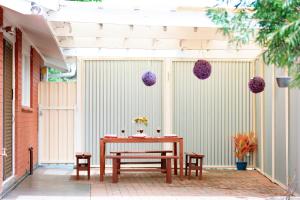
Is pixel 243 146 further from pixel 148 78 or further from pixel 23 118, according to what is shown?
pixel 23 118

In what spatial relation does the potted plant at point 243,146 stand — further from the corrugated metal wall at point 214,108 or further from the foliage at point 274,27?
the foliage at point 274,27

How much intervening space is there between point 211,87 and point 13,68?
4.51m

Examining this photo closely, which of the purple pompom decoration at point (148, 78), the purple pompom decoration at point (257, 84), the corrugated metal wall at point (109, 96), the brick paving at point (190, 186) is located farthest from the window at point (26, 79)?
the purple pompom decoration at point (257, 84)

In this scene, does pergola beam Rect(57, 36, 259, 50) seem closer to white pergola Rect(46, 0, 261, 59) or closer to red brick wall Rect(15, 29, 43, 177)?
white pergola Rect(46, 0, 261, 59)

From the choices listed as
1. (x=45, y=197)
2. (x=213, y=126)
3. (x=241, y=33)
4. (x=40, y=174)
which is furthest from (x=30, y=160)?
(x=241, y=33)

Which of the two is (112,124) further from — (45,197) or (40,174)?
(45,197)

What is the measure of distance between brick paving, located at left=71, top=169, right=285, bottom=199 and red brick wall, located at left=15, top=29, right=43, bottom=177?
39.7 inches

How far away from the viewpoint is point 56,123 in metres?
12.7

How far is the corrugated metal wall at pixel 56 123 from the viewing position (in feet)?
41.5

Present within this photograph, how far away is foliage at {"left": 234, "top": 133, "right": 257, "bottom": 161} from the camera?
12.1m

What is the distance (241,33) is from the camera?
165 inches

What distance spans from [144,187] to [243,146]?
11.2ft

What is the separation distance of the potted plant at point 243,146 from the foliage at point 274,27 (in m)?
7.72

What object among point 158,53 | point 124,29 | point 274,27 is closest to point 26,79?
point 124,29
